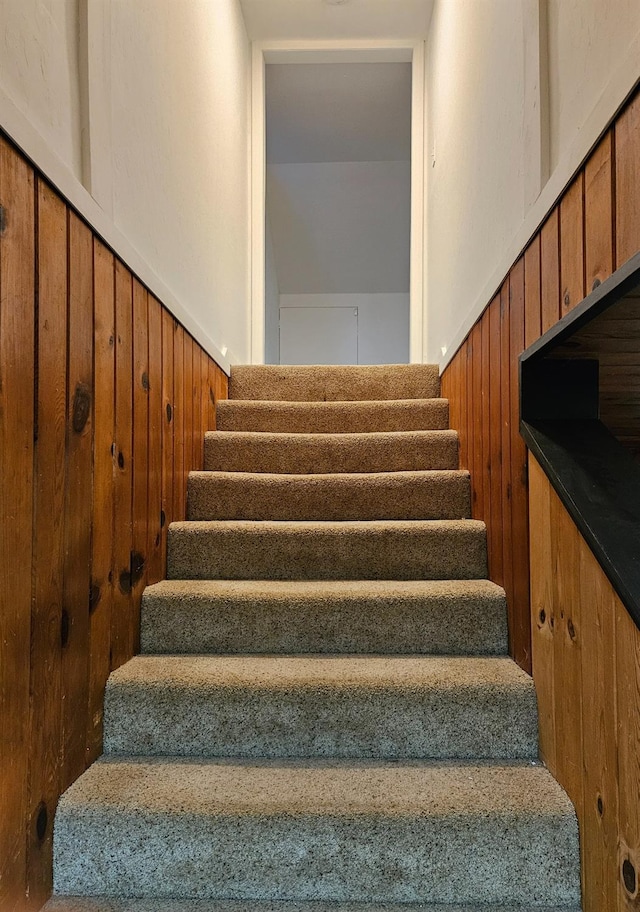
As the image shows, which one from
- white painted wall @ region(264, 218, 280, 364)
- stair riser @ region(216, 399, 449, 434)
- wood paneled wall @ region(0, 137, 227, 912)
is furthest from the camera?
white painted wall @ region(264, 218, 280, 364)

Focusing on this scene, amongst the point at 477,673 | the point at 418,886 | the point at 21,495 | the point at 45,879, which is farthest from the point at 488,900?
the point at 21,495

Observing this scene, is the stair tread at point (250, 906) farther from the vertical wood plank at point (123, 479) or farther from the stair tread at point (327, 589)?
the stair tread at point (327, 589)

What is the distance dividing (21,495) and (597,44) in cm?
124

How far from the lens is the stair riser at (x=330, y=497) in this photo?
1947 mm

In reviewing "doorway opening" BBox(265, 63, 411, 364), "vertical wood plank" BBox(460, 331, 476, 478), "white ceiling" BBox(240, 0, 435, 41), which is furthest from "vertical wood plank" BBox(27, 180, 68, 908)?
"doorway opening" BBox(265, 63, 411, 364)

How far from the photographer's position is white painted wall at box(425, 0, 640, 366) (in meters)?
1.05

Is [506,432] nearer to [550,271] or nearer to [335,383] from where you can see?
[550,271]

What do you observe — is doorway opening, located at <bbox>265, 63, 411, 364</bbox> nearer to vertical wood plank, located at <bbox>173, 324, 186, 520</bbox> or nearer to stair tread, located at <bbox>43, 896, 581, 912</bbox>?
vertical wood plank, located at <bbox>173, 324, 186, 520</bbox>

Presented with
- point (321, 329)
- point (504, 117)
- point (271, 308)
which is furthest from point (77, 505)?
point (321, 329)

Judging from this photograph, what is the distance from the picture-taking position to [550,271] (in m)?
1.27

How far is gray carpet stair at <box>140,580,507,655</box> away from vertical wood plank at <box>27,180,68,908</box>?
0.41 meters

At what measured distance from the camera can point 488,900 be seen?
1036 millimetres

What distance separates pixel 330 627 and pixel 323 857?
51 cm

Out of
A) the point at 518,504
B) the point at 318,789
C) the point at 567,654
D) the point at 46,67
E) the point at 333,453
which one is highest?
the point at 46,67
